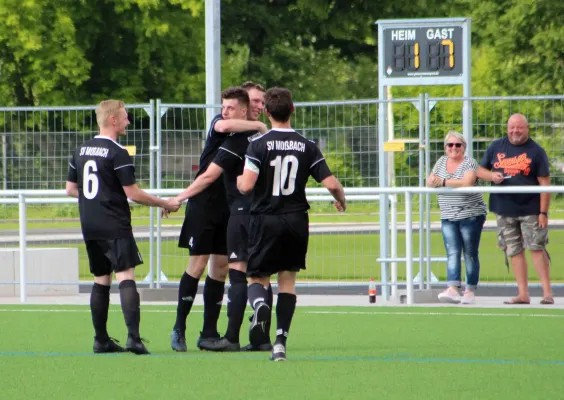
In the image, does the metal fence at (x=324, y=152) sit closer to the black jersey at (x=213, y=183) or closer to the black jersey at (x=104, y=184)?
the black jersey at (x=213, y=183)

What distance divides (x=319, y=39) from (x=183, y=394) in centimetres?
3545

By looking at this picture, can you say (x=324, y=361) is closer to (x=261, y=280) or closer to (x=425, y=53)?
(x=261, y=280)

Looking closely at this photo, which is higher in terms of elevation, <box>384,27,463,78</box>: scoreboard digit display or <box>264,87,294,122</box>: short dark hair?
<box>384,27,463,78</box>: scoreboard digit display

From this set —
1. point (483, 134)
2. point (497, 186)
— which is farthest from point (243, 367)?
point (483, 134)

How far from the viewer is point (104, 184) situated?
30.8ft

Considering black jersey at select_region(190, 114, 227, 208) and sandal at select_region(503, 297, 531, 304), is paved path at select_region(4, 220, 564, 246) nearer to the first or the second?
sandal at select_region(503, 297, 531, 304)

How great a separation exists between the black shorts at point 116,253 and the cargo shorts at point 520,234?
4952mm

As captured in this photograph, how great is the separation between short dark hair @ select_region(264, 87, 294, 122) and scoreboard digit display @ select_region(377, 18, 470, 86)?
21.5 ft

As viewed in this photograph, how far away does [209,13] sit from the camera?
1622 centimetres

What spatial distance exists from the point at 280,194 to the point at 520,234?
5028mm

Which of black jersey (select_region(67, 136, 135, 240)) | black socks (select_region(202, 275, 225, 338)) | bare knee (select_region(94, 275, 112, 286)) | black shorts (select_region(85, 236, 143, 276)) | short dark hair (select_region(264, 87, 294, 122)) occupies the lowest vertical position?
black socks (select_region(202, 275, 225, 338))

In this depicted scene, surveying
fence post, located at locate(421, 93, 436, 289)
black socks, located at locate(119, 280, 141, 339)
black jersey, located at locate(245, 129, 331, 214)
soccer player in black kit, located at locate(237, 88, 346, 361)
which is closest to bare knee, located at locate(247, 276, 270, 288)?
soccer player in black kit, located at locate(237, 88, 346, 361)

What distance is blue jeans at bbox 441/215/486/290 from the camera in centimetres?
1324

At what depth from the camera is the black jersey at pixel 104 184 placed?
9344mm
